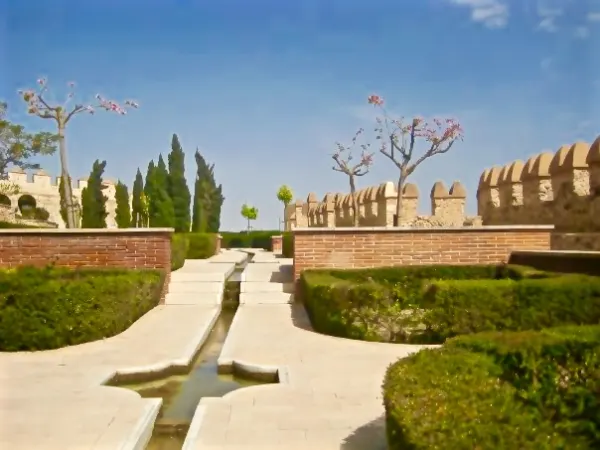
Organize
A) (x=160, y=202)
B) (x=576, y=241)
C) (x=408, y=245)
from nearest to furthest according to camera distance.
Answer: (x=576, y=241)
(x=408, y=245)
(x=160, y=202)

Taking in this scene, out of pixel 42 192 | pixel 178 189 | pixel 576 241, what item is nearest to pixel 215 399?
pixel 576 241

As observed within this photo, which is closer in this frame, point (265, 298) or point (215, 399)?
point (215, 399)

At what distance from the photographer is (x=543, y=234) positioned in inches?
446

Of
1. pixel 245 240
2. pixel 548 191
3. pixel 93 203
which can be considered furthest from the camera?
pixel 245 240

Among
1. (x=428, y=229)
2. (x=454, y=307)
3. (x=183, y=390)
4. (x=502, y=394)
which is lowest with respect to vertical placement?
(x=183, y=390)

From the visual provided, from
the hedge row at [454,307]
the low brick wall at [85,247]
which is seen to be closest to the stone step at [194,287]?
the low brick wall at [85,247]

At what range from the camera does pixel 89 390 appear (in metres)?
5.23

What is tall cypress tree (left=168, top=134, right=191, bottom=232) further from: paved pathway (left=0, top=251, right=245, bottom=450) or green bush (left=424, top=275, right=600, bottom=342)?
green bush (left=424, top=275, right=600, bottom=342)

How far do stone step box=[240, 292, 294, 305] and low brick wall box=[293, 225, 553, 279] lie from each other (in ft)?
1.61

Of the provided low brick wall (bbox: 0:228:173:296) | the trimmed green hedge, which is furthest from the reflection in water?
low brick wall (bbox: 0:228:173:296)

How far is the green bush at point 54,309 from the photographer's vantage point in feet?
23.6

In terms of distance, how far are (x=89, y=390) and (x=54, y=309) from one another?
2478mm

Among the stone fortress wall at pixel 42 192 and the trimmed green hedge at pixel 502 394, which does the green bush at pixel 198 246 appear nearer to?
the trimmed green hedge at pixel 502 394

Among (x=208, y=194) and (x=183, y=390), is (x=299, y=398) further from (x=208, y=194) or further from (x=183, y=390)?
(x=208, y=194)
